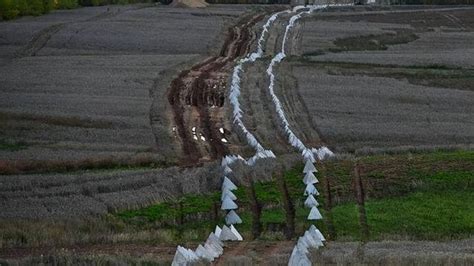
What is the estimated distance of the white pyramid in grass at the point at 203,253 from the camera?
19.4 metres

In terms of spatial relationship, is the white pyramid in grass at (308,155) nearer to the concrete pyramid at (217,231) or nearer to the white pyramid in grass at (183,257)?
the concrete pyramid at (217,231)

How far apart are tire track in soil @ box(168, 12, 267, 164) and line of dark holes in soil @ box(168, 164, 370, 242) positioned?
5.20 metres

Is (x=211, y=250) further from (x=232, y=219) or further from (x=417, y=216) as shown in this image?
(x=417, y=216)

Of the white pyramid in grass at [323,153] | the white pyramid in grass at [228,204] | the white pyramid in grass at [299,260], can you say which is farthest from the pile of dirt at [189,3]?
the white pyramid in grass at [299,260]

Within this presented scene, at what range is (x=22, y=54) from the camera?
58.1m

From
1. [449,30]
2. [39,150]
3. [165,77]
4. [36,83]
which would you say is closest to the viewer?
[39,150]

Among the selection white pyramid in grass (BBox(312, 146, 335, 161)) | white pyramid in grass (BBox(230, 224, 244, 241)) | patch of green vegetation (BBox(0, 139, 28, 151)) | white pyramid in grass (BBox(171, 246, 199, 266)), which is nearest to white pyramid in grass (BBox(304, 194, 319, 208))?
white pyramid in grass (BBox(230, 224, 244, 241))

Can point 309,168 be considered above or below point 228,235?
below

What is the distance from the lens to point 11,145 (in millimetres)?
34656

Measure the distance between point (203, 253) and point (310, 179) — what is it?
10087 millimetres

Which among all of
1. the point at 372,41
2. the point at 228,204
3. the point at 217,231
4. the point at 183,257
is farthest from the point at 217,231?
the point at 372,41

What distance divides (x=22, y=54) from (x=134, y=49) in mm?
7991

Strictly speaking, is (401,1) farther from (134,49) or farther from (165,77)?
(165,77)

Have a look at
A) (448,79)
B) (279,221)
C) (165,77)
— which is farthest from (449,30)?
(279,221)
